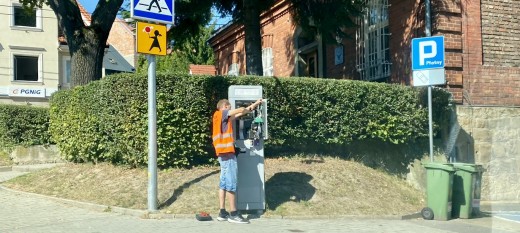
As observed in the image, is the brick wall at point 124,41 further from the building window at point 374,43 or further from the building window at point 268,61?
the building window at point 374,43

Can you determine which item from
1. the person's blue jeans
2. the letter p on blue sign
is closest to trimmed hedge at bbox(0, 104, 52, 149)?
the person's blue jeans

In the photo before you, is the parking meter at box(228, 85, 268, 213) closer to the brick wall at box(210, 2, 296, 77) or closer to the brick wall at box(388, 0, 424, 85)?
the brick wall at box(388, 0, 424, 85)

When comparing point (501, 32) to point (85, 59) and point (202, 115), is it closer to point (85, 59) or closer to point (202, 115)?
point (202, 115)

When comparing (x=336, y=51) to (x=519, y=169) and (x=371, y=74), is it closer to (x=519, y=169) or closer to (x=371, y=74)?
(x=371, y=74)

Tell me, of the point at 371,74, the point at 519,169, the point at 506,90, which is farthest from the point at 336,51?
the point at 519,169

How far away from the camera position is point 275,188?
982cm

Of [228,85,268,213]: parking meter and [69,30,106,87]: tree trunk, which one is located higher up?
[69,30,106,87]: tree trunk

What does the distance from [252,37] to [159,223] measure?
677cm

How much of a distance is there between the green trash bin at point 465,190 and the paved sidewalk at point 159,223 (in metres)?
0.24

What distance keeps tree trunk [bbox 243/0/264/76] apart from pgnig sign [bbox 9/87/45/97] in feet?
76.9

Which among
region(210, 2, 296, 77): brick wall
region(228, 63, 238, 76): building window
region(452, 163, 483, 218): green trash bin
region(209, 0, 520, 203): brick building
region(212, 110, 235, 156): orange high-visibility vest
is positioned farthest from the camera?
region(228, 63, 238, 76): building window

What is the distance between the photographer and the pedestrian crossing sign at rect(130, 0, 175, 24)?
8.58 m

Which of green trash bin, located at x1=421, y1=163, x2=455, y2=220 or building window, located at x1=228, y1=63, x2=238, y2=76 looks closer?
green trash bin, located at x1=421, y1=163, x2=455, y2=220

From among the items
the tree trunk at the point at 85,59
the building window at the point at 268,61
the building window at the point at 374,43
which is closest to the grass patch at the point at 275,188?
the tree trunk at the point at 85,59
